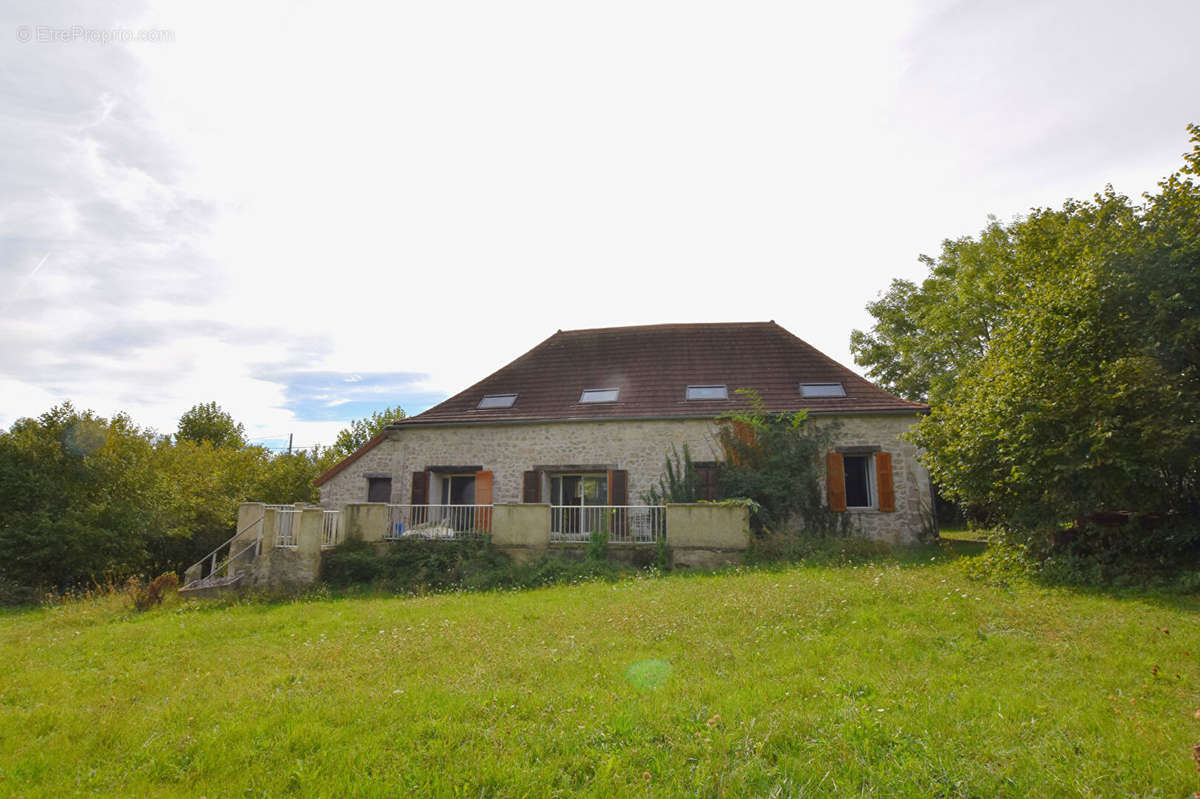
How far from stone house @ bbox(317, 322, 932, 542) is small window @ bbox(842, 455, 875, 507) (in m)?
0.02

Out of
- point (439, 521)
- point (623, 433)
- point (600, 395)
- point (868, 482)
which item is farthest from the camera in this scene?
point (600, 395)

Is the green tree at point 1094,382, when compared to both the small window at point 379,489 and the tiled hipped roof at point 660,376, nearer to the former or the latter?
the tiled hipped roof at point 660,376

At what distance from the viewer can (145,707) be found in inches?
187

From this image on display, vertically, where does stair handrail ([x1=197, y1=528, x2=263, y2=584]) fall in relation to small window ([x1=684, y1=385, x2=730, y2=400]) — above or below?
below

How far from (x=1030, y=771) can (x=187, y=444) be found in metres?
23.8

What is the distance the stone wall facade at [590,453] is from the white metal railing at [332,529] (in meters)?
3.62

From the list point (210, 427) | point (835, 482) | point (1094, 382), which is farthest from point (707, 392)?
point (210, 427)

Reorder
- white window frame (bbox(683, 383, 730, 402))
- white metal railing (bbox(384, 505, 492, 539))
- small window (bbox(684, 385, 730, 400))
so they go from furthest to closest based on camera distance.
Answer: small window (bbox(684, 385, 730, 400)) < white window frame (bbox(683, 383, 730, 402)) < white metal railing (bbox(384, 505, 492, 539))

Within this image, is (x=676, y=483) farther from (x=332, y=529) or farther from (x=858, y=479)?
(x=332, y=529)

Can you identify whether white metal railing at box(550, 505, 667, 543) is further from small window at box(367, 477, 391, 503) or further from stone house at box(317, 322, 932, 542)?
small window at box(367, 477, 391, 503)

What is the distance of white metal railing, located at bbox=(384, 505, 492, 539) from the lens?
1264cm

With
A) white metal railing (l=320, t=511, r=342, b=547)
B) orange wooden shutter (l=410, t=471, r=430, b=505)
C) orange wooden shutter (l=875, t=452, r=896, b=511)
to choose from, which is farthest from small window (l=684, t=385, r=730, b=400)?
→ white metal railing (l=320, t=511, r=342, b=547)

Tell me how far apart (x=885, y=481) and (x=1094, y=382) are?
6382 mm

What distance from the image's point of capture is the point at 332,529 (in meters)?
12.1
